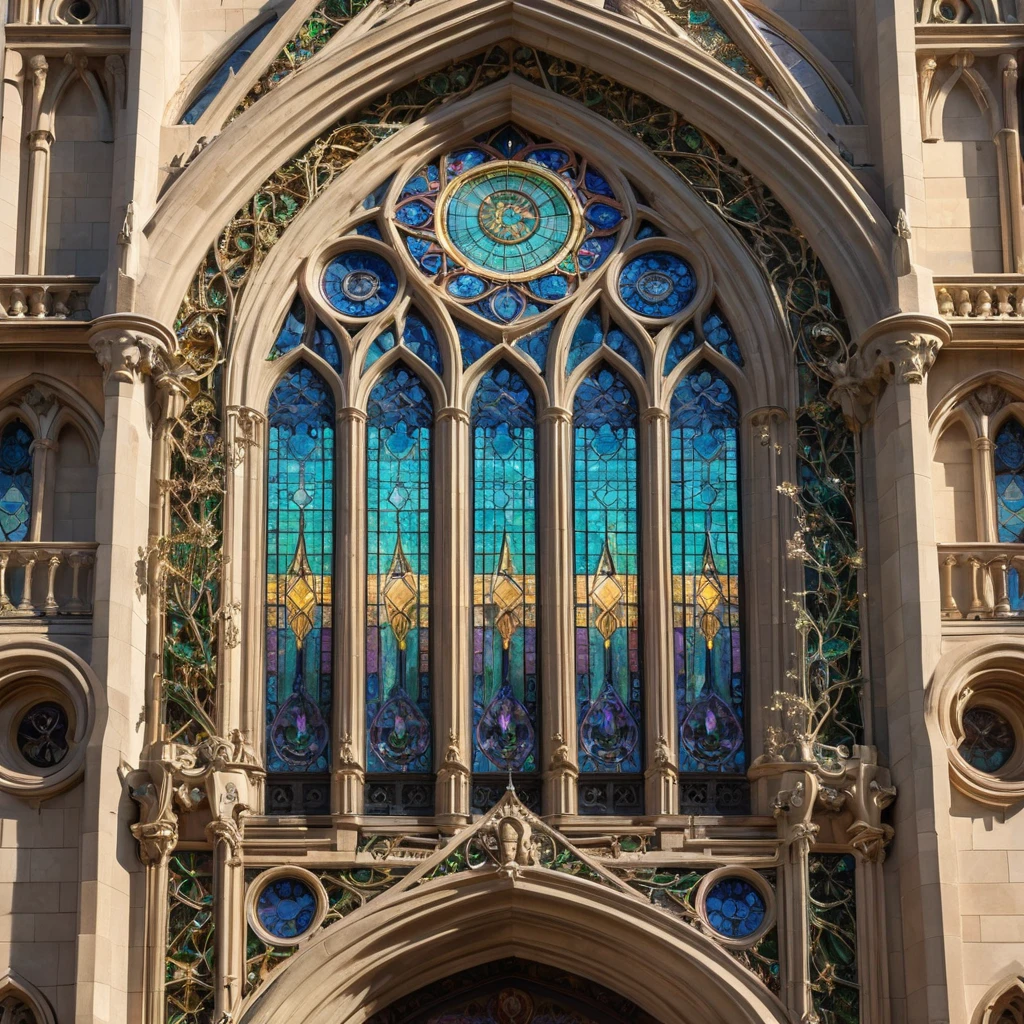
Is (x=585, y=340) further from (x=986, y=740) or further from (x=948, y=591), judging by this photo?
(x=986, y=740)

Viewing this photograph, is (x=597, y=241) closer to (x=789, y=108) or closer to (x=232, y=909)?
(x=789, y=108)

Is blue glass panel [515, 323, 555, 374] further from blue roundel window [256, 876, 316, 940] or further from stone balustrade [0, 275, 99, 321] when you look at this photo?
blue roundel window [256, 876, 316, 940]

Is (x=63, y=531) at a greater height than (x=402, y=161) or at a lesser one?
lesser

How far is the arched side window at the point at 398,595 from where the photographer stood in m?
24.5

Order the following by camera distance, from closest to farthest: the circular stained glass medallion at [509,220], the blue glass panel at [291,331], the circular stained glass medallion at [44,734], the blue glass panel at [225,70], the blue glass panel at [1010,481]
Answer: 1. the circular stained glass medallion at [44,734]
2. the blue glass panel at [1010,481]
3. the blue glass panel at [291,331]
4. the circular stained glass medallion at [509,220]
5. the blue glass panel at [225,70]

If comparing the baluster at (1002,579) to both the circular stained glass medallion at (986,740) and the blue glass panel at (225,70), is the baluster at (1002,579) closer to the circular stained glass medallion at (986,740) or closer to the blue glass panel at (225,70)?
the circular stained glass medallion at (986,740)

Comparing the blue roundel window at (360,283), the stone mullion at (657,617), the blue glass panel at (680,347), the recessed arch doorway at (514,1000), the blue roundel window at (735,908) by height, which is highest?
the blue roundel window at (360,283)

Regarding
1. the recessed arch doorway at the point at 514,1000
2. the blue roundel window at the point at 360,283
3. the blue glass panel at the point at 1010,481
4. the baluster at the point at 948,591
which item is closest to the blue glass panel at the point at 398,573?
the blue roundel window at the point at 360,283

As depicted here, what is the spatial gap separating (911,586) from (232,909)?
6.34 metres

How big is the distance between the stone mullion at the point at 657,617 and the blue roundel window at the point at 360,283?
107 inches

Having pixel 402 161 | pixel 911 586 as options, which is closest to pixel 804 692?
pixel 911 586

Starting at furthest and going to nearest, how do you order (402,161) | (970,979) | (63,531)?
(402,161), (63,531), (970,979)

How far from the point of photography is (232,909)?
23.4m

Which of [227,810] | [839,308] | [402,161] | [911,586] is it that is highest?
[402,161]
